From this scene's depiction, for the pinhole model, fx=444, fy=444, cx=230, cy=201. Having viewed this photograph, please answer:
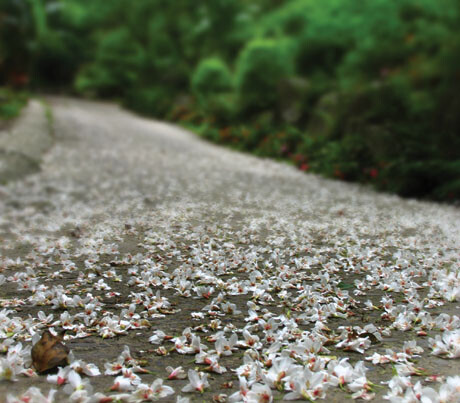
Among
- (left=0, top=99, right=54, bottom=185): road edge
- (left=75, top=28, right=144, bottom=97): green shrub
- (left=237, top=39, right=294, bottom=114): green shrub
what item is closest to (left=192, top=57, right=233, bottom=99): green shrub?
(left=237, top=39, right=294, bottom=114): green shrub

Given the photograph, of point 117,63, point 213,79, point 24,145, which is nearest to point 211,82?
point 213,79

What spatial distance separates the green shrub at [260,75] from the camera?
11.2m

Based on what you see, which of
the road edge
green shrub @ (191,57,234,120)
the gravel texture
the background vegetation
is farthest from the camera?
green shrub @ (191,57,234,120)

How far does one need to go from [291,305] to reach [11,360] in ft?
4.85

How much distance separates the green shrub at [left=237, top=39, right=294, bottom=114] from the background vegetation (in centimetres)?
3

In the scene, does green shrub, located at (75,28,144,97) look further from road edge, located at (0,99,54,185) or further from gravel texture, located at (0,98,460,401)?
gravel texture, located at (0,98,460,401)

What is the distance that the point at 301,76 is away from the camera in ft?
40.8

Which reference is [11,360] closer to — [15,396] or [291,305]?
[15,396]

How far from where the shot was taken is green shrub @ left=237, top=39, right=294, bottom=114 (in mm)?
11156

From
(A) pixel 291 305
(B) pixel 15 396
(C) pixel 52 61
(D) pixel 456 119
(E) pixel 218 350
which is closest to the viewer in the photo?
(B) pixel 15 396

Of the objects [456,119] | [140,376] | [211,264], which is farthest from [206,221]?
[456,119]

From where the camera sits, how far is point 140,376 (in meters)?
1.93

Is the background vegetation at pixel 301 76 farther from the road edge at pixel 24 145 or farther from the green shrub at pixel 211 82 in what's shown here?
the road edge at pixel 24 145

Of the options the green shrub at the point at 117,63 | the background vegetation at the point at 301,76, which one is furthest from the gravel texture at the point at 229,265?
the green shrub at the point at 117,63
